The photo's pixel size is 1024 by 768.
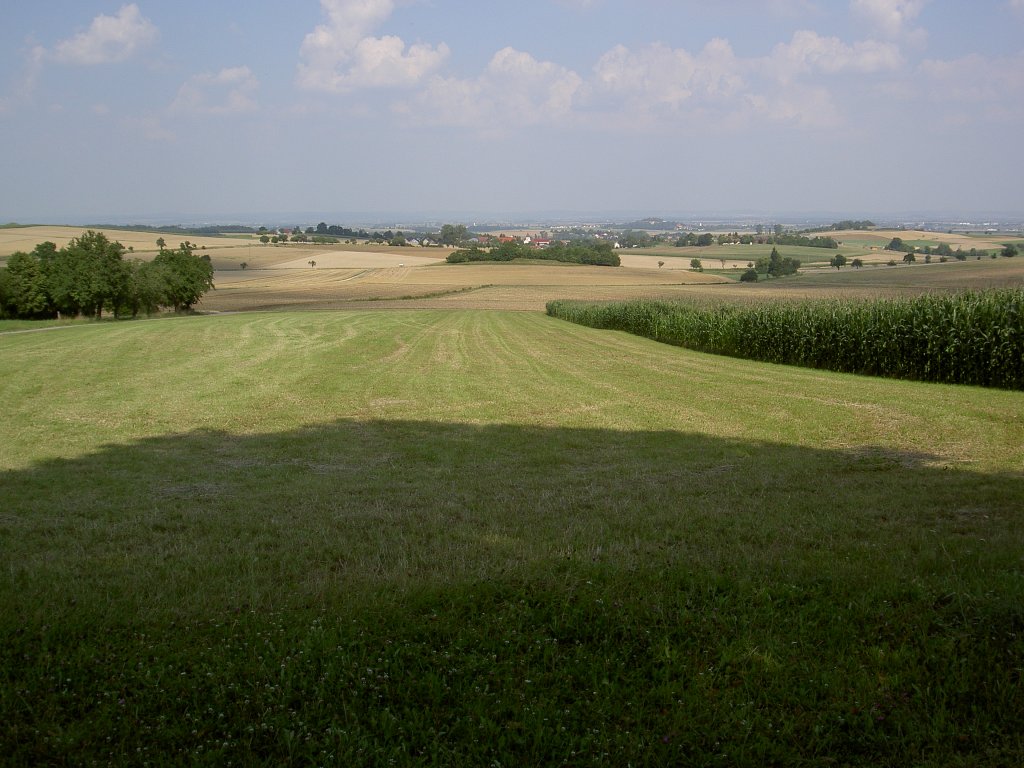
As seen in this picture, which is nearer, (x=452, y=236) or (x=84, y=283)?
(x=84, y=283)

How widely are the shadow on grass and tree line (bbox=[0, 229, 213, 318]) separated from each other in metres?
57.6

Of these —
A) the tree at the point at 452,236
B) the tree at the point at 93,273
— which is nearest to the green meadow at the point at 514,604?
the tree at the point at 93,273

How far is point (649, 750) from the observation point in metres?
3.49

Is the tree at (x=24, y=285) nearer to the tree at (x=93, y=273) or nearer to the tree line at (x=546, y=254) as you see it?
the tree at (x=93, y=273)

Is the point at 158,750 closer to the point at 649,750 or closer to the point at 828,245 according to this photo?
the point at 649,750

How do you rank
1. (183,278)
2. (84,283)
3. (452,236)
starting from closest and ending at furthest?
(84,283) < (183,278) < (452,236)

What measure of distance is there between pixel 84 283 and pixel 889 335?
55137 millimetres

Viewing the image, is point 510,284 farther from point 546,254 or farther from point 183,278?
point 183,278

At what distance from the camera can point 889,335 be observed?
22.5 meters

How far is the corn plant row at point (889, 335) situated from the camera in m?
19.6

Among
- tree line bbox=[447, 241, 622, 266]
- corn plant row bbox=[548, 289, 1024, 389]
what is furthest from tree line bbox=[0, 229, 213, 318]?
corn plant row bbox=[548, 289, 1024, 389]

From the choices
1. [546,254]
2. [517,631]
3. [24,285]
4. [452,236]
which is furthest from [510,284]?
[517,631]

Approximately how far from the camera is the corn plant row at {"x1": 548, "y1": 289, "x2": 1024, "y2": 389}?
771 inches

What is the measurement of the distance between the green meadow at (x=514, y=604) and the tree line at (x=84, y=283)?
53.2 m
